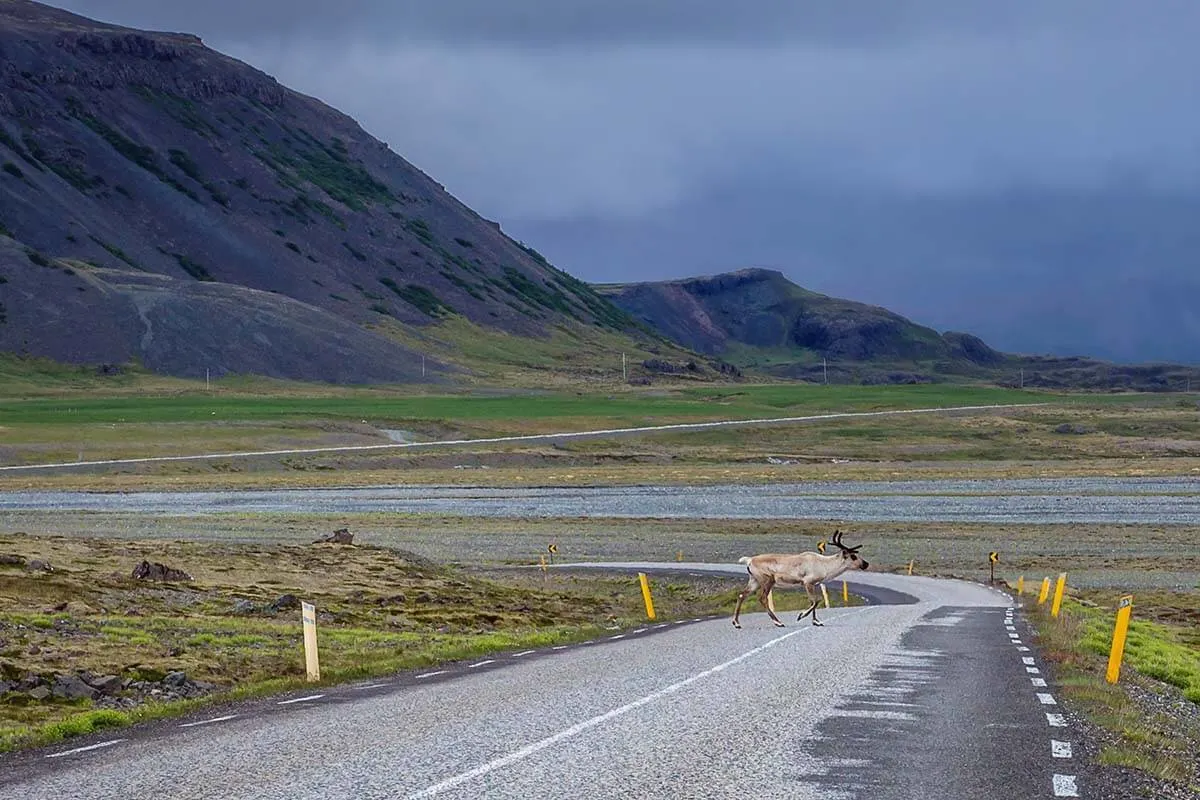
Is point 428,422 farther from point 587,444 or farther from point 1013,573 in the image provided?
point 1013,573

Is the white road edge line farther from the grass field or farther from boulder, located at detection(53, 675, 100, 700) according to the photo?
boulder, located at detection(53, 675, 100, 700)

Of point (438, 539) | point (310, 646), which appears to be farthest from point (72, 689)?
point (438, 539)

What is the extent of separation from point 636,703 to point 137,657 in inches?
359

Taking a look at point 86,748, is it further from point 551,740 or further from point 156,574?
point 156,574

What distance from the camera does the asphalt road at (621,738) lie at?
39.6 ft

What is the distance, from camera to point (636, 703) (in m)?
16.9

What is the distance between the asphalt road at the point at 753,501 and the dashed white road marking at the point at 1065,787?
71.9 m

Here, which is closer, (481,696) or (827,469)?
(481,696)

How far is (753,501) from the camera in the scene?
9981cm

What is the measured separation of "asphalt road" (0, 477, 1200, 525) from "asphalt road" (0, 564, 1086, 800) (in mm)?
65136

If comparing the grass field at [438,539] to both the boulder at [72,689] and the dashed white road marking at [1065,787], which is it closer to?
the boulder at [72,689]

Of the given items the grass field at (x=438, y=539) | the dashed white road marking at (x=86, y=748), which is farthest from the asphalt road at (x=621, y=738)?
the grass field at (x=438, y=539)

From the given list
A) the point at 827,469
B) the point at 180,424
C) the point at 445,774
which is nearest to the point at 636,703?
the point at 445,774

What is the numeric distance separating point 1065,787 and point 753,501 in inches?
3474
